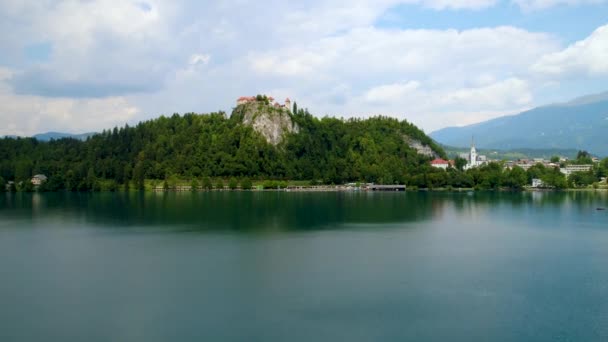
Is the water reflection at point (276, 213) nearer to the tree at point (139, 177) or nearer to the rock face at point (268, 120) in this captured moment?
the tree at point (139, 177)

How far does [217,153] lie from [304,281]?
101 metres

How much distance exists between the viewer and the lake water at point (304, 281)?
19.9 meters

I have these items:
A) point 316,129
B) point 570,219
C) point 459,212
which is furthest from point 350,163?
point 570,219

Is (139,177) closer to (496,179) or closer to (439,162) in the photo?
(439,162)

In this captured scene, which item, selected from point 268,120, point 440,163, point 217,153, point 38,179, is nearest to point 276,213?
point 217,153

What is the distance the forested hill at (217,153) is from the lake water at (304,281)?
7112cm

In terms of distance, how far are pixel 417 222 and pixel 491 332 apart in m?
32.2

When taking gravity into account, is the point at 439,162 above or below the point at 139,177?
above

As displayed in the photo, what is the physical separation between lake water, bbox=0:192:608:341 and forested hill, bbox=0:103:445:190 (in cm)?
7112

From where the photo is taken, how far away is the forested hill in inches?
4786

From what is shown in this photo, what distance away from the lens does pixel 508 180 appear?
110 m

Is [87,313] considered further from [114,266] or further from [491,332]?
[491,332]

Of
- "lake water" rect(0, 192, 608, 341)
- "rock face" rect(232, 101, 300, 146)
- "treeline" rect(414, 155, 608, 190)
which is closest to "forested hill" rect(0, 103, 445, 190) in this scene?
"rock face" rect(232, 101, 300, 146)

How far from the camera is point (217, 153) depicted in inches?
4938
